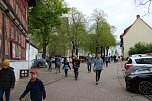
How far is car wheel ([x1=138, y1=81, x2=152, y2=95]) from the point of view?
56.9 feet

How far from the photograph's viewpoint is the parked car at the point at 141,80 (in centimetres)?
1739

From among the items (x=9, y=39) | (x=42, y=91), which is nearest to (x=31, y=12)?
(x=9, y=39)

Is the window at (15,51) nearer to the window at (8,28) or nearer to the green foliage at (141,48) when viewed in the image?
the window at (8,28)

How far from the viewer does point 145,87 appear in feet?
57.1

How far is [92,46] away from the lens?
89375 mm

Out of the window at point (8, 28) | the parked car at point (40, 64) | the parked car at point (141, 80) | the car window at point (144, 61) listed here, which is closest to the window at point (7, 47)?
the window at point (8, 28)

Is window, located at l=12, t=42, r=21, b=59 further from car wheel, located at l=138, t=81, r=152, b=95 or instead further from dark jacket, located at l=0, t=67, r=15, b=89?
dark jacket, located at l=0, t=67, r=15, b=89

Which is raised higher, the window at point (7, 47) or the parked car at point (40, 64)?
the window at point (7, 47)

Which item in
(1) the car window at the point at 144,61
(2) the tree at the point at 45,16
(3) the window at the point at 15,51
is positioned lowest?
(1) the car window at the point at 144,61

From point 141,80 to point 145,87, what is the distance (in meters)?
0.41

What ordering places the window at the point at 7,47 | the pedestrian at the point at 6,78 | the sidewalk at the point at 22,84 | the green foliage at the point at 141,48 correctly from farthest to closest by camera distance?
1. the green foliage at the point at 141,48
2. the window at the point at 7,47
3. the sidewalk at the point at 22,84
4. the pedestrian at the point at 6,78

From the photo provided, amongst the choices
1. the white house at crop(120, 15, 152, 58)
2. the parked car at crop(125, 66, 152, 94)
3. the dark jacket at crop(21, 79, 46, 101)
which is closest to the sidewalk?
the dark jacket at crop(21, 79, 46, 101)

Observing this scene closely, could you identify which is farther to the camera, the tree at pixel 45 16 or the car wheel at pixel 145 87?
the tree at pixel 45 16

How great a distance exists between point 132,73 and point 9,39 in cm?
702
